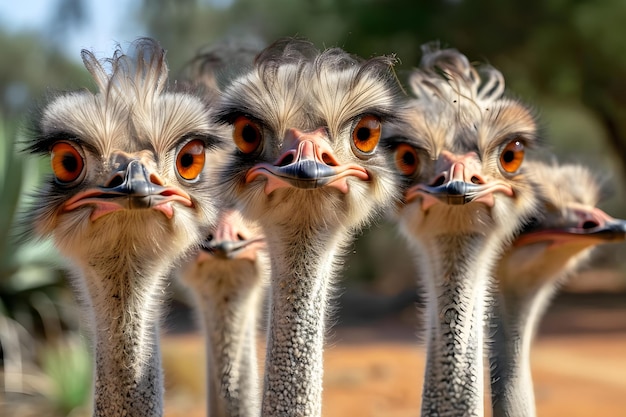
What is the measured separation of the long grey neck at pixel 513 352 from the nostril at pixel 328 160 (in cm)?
107

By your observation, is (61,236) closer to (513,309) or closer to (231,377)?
(231,377)

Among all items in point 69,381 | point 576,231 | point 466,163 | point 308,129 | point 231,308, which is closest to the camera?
point 308,129

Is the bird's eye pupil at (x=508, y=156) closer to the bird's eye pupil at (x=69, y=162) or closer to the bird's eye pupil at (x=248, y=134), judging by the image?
the bird's eye pupil at (x=248, y=134)

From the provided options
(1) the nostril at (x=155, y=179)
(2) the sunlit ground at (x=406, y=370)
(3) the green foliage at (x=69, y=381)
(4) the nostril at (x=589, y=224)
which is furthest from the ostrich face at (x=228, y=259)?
(3) the green foliage at (x=69, y=381)


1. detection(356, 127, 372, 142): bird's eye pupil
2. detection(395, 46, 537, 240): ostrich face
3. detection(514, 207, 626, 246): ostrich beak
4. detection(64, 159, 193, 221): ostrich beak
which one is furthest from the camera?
detection(514, 207, 626, 246): ostrich beak

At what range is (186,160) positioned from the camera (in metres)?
2.38

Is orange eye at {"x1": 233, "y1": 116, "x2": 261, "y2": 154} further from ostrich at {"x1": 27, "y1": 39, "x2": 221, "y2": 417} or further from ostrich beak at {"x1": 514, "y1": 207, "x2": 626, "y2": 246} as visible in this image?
ostrich beak at {"x1": 514, "y1": 207, "x2": 626, "y2": 246}

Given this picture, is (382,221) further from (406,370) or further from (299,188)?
(406,370)

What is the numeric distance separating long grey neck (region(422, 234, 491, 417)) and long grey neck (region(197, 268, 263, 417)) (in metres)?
0.69

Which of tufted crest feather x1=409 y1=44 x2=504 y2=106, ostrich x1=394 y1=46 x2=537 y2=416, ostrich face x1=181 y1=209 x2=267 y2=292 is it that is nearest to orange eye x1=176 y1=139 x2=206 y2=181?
ostrich face x1=181 y1=209 x2=267 y2=292

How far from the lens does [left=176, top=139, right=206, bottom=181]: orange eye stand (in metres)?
2.36

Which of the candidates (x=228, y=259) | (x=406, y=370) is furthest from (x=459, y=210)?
(x=406, y=370)

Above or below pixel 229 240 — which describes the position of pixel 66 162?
below

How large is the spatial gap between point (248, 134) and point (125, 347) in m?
0.66
